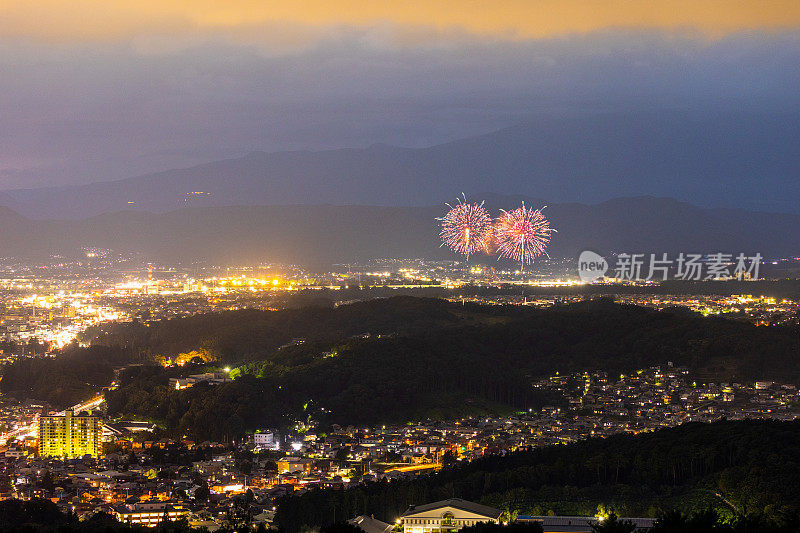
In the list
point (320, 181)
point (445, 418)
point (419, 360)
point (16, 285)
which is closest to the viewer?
point (445, 418)

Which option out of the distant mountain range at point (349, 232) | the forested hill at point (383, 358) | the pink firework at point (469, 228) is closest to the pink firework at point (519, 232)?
the pink firework at point (469, 228)

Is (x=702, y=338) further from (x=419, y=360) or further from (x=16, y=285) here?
(x=16, y=285)

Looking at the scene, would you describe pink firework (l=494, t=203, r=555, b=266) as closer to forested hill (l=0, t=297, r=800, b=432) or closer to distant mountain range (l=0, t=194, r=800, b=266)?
forested hill (l=0, t=297, r=800, b=432)

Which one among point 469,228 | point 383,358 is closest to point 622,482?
point 383,358

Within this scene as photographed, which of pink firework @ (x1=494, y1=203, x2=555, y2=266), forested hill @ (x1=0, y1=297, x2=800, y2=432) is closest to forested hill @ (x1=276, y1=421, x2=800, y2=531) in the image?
forested hill @ (x1=0, y1=297, x2=800, y2=432)

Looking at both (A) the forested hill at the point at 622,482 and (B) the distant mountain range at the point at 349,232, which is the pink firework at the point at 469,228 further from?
(B) the distant mountain range at the point at 349,232

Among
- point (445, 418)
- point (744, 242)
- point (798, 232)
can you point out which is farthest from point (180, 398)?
point (798, 232)
